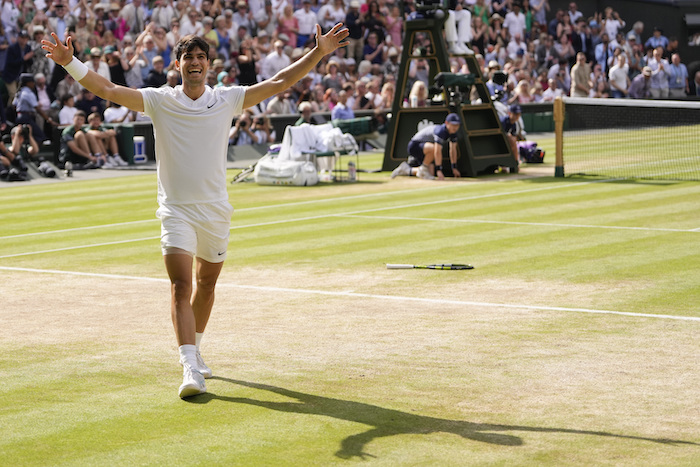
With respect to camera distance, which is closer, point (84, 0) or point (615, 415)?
point (615, 415)

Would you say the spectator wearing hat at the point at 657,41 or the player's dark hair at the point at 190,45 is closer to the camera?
the player's dark hair at the point at 190,45

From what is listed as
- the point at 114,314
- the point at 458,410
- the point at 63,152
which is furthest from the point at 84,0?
the point at 458,410

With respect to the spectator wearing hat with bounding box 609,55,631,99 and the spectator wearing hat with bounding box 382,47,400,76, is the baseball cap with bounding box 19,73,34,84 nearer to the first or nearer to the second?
the spectator wearing hat with bounding box 382,47,400,76

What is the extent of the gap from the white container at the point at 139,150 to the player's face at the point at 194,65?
21976 millimetres

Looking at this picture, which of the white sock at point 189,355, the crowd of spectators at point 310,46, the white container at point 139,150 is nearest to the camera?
the white sock at point 189,355

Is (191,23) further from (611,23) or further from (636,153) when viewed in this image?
(611,23)

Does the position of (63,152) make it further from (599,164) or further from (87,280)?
(87,280)

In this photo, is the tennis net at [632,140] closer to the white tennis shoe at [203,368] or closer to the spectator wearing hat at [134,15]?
the spectator wearing hat at [134,15]

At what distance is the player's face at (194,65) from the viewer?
7.12 metres

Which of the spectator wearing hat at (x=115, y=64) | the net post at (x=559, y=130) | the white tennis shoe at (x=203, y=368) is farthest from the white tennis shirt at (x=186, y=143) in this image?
the spectator wearing hat at (x=115, y=64)

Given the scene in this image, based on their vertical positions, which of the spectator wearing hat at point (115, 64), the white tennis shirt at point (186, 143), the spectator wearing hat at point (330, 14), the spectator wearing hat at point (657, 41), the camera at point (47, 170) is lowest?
the camera at point (47, 170)

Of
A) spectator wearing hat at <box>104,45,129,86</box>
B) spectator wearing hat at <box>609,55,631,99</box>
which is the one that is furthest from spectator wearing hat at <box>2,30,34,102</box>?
spectator wearing hat at <box>609,55,631,99</box>

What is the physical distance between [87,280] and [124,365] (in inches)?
157

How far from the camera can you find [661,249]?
512 inches
